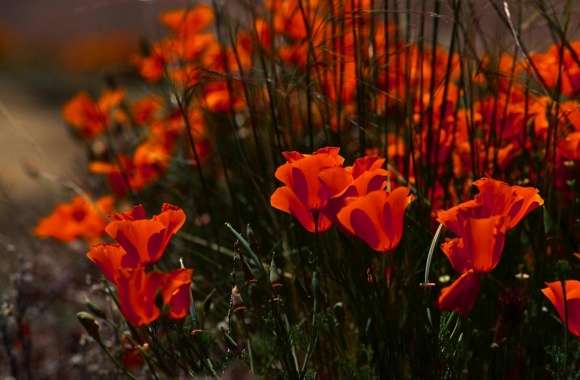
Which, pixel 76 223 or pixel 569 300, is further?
pixel 76 223

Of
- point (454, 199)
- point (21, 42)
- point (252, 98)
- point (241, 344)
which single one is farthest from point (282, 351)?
point (21, 42)

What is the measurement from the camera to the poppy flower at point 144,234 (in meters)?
1.28

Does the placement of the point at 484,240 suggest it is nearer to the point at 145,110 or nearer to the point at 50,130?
the point at 145,110

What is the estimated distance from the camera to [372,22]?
5.89 feet

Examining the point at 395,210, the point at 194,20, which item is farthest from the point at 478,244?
the point at 194,20

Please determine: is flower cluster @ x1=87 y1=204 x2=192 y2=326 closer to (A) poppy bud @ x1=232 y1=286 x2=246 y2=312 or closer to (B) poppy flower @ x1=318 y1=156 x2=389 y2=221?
(A) poppy bud @ x1=232 y1=286 x2=246 y2=312

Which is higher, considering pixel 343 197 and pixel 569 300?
pixel 343 197

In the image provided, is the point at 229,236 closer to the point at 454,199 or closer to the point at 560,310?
the point at 454,199

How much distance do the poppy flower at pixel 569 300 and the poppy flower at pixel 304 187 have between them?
1.10ft

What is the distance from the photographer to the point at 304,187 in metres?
1.30

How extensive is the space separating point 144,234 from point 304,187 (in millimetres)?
240

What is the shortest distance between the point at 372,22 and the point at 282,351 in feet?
2.47

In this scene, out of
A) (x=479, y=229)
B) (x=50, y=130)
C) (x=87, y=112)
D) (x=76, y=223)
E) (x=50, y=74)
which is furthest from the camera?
(x=50, y=74)

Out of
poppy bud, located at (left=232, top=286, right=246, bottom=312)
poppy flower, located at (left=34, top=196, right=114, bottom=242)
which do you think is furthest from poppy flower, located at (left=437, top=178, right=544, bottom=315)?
poppy flower, located at (left=34, top=196, right=114, bottom=242)
